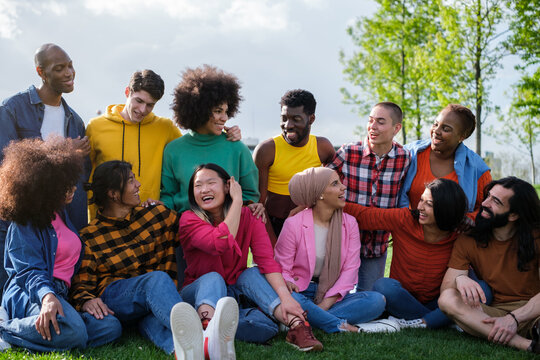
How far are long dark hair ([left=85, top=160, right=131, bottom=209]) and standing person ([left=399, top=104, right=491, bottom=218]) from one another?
103 inches

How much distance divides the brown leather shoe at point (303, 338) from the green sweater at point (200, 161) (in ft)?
4.68

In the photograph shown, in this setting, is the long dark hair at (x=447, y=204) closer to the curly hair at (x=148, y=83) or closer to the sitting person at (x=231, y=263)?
the sitting person at (x=231, y=263)

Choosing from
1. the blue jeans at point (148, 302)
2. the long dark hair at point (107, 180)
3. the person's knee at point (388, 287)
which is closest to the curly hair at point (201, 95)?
the long dark hair at point (107, 180)

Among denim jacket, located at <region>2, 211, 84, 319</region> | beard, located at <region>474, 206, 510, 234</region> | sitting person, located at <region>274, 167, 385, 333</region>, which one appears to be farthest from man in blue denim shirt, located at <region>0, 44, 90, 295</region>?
beard, located at <region>474, 206, 510, 234</region>

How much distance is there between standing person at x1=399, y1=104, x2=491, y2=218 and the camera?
5074 mm

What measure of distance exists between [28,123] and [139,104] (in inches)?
40.3

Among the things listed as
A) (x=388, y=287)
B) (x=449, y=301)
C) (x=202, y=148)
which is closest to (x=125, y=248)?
(x=202, y=148)

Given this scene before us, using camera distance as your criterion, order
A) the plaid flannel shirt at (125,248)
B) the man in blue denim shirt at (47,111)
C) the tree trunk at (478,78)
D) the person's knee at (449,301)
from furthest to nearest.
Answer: the tree trunk at (478,78)
the man in blue denim shirt at (47,111)
the person's knee at (449,301)
the plaid flannel shirt at (125,248)

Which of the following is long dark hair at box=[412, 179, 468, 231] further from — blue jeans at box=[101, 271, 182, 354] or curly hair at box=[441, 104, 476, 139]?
blue jeans at box=[101, 271, 182, 354]

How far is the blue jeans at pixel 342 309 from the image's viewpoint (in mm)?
4312

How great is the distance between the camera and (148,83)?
4.79 m

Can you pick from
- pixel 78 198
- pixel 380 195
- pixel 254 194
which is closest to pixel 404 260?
pixel 380 195

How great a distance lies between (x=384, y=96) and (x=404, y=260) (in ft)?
50.2

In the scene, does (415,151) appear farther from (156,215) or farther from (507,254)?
Result: (156,215)
